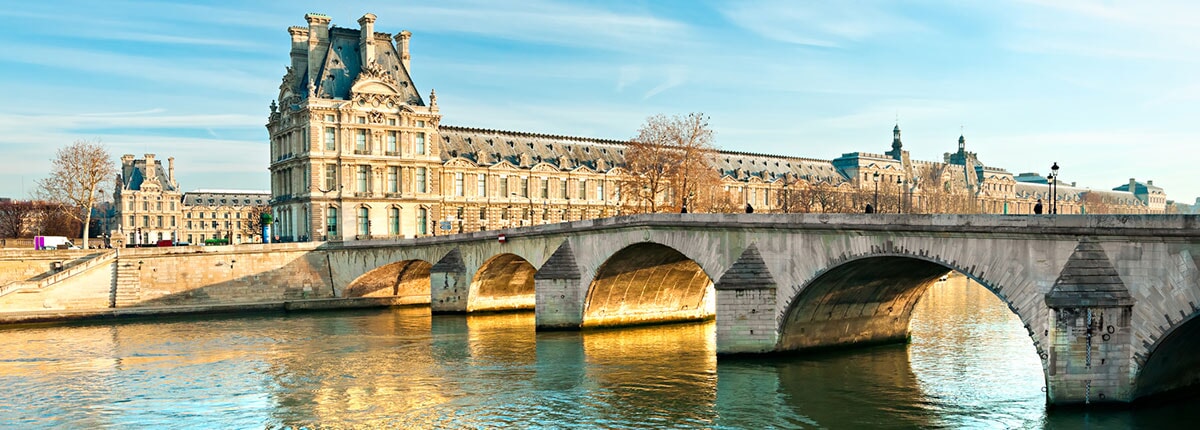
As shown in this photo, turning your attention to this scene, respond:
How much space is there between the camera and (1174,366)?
90.1 feet

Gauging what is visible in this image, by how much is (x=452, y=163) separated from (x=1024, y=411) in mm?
76718

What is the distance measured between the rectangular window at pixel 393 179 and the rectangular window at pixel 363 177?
7.23 ft

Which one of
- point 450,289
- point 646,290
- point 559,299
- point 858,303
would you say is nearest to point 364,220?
point 450,289

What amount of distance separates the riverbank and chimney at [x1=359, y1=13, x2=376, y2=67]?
87.5ft

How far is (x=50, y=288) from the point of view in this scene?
57.5 metres

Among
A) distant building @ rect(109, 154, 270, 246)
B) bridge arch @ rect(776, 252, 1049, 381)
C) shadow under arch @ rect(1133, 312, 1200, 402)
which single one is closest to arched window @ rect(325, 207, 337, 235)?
bridge arch @ rect(776, 252, 1049, 381)

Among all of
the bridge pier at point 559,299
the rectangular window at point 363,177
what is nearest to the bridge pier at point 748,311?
the bridge pier at point 559,299

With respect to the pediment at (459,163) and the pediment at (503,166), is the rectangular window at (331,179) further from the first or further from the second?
the pediment at (503,166)

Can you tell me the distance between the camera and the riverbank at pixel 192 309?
55.8m

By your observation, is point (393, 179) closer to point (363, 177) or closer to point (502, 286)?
point (363, 177)

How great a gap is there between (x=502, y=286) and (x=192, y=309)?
64.1 feet

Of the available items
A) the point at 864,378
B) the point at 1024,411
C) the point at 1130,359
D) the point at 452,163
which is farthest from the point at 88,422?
the point at 452,163

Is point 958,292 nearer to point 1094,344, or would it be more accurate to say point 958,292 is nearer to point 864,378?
point 864,378

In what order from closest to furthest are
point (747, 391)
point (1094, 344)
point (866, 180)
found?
point (1094, 344), point (747, 391), point (866, 180)
